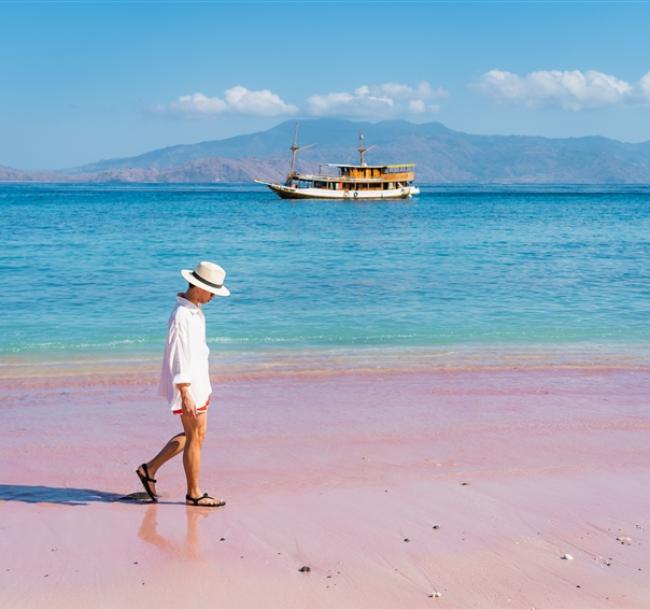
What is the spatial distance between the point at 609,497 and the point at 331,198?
77.2 m

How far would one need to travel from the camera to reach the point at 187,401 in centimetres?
516

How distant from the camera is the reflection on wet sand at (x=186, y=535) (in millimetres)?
4715

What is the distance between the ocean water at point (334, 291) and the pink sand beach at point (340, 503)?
349 centimetres

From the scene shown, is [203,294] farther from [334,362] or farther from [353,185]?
[353,185]

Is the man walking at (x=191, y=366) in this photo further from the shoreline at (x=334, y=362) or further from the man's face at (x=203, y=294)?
the shoreline at (x=334, y=362)

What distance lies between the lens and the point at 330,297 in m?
17.0

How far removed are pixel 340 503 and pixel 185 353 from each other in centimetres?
131

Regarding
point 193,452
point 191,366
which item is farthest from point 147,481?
point 191,366

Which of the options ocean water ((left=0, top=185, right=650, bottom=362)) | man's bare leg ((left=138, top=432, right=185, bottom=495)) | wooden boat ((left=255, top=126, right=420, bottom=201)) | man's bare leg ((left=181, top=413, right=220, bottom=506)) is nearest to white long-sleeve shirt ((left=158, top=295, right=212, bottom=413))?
man's bare leg ((left=181, top=413, right=220, bottom=506))

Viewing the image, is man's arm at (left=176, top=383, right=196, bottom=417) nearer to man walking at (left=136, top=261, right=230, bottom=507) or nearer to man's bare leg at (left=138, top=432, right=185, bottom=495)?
man walking at (left=136, top=261, right=230, bottom=507)

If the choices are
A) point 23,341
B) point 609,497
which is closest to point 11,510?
point 609,497

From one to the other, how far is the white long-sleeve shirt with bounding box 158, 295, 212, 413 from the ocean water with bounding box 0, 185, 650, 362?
602cm

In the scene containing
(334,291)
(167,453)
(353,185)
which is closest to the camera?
(167,453)

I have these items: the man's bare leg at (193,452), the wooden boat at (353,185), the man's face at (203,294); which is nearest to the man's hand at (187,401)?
the man's bare leg at (193,452)
